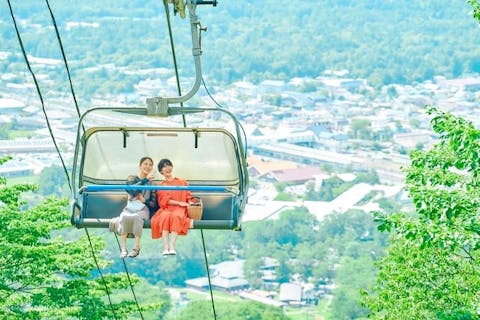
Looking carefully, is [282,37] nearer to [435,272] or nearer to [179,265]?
[179,265]

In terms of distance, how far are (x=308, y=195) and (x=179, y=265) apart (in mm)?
22108

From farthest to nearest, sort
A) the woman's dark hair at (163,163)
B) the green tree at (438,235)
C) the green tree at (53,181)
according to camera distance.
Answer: the green tree at (53,181) < the green tree at (438,235) < the woman's dark hair at (163,163)

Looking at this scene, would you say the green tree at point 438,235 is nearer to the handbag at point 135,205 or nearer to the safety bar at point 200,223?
the safety bar at point 200,223

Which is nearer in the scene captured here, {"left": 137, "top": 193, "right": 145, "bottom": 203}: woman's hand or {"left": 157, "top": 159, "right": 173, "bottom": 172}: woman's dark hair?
{"left": 137, "top": 193, "right": 145, "bottom": 203}: woman's hand

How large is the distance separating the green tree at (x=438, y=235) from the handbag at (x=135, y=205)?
174cm

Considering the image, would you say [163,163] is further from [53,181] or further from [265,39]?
[265,39]

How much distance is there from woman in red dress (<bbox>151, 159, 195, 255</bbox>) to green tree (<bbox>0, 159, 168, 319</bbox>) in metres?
4.57

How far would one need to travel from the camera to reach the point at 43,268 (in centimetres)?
1217

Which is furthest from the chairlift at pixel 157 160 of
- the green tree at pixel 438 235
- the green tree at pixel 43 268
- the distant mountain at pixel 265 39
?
the distant mountain at pixel 265 39

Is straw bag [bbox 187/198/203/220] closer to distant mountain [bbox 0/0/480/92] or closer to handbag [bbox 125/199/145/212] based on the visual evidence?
handbag [bbox 125/199/145/212]

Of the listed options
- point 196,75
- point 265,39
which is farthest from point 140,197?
point 265,39

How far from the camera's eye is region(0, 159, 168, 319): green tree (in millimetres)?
11883

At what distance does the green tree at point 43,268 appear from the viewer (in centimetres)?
1188

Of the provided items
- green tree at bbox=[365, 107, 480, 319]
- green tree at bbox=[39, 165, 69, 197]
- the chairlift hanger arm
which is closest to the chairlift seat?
the chairlift hanger arm
